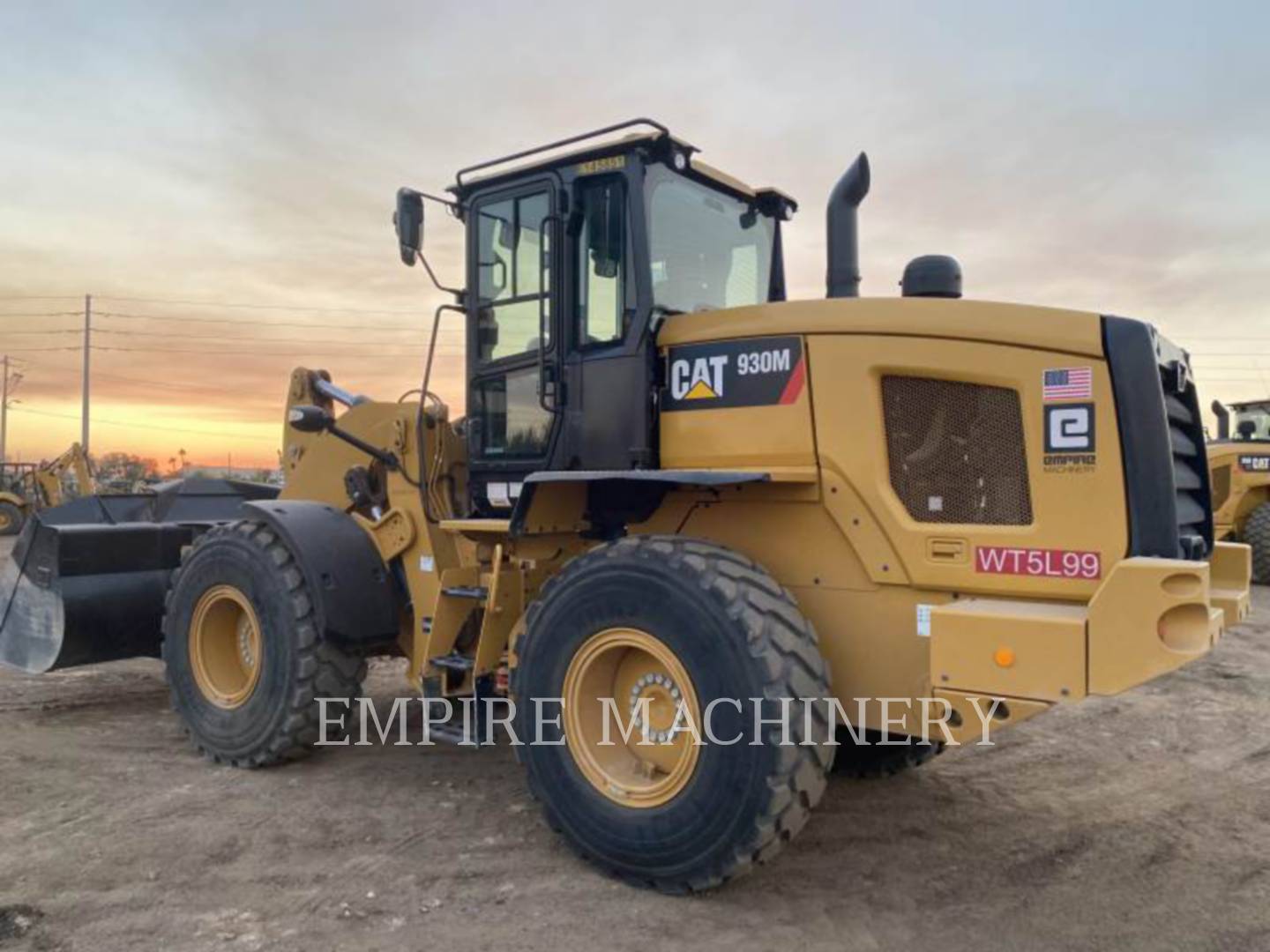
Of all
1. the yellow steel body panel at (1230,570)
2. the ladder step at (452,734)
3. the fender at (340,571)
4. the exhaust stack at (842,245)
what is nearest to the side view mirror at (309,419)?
the fender at (340,571)

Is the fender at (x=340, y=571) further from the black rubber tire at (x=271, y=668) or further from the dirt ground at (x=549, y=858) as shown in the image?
the dirt ground at (x=549, y=858)

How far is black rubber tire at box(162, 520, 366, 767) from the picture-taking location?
536 cm

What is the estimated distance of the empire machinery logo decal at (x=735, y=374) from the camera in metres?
4.29

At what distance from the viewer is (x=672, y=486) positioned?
14.7 ft

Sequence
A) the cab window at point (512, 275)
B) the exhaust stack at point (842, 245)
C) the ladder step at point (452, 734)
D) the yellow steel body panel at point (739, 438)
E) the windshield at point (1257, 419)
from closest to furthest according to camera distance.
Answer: the yellow steel body panel at point (739, 438) → the exhaust stack at point (842, 245) → the ladder step at point (452, 734) → the cab window at point (512, 275) → the windshield at point (1257, 419)

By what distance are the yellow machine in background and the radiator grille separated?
1880cm

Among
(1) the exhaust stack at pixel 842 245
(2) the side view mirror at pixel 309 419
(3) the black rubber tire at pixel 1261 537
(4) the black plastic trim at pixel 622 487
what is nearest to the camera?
(4) the black plastic trim at pixel 622 487

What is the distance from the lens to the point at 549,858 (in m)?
4.35

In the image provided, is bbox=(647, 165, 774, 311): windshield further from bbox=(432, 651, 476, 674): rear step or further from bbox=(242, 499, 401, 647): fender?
bbox=(242, 499, 401, 647): fender

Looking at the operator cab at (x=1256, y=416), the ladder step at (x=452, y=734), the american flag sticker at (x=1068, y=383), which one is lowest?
the ladder step at (x=452, y=734)

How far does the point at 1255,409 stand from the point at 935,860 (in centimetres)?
1589

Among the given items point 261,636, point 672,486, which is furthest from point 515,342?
point 261,636

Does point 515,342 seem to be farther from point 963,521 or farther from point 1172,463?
point 1172,463

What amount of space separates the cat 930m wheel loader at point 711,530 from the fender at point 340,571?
19mm
